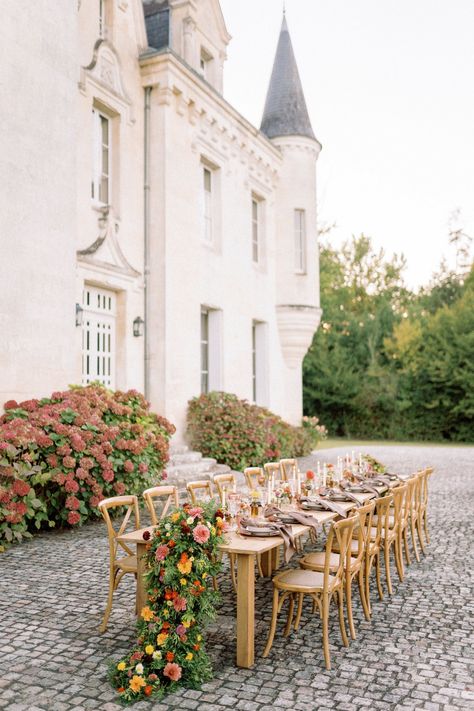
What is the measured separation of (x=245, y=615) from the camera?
397 centimetres

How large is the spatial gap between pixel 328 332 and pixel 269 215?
45.6ft

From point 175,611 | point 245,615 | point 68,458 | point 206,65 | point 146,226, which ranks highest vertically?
point 206,65

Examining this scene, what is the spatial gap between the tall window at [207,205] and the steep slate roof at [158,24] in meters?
2.78

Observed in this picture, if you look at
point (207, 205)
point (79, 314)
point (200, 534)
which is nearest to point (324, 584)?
point (200, 534)

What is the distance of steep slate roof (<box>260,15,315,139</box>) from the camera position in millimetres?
17906

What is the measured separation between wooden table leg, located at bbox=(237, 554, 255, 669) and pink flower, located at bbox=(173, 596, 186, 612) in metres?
0.45

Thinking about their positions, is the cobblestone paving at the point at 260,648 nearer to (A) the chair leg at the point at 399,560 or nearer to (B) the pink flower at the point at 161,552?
(A) the chair leg at the point at 399,560

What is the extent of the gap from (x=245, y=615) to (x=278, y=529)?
680mm

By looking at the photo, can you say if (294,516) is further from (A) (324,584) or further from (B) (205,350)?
(B) (205,350)

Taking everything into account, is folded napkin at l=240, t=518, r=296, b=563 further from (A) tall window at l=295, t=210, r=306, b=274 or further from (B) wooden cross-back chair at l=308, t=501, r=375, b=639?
(A) tall window at l=295, t=210, r=306, b=274

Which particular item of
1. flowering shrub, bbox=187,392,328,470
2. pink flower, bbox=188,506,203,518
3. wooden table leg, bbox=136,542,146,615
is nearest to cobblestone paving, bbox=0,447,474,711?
wooden table leg, bbox=136,542,146,615

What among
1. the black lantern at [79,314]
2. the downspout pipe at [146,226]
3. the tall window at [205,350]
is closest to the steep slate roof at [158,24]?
the downspout pipe at [146,226]

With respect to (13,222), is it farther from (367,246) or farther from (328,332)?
(367,246)

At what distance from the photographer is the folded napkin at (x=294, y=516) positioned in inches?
187
